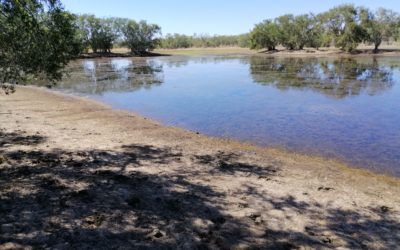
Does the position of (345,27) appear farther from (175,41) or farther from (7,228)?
(7,228)

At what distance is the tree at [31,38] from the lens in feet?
33.2

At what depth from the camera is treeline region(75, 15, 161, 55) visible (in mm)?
113750

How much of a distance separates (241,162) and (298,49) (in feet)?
378

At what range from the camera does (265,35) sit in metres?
125

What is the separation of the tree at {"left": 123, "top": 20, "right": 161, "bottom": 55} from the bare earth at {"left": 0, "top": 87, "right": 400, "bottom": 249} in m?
115

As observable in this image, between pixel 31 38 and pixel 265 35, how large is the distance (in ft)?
396

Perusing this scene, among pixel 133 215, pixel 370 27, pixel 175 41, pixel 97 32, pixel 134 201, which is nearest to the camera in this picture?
pixel 133 215

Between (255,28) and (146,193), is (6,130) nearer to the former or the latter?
(146,193)

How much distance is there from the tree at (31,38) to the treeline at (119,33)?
106 m

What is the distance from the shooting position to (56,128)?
15.1m

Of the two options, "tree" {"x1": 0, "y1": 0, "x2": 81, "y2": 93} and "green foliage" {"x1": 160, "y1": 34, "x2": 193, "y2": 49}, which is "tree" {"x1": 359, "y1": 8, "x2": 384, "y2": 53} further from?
"tree" {"x1": 0, "y1": 0, "x2": 81, "y2": 93}

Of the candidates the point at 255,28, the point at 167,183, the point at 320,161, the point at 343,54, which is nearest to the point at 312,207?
the point at 167,183

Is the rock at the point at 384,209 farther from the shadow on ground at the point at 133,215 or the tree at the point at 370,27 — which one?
the tree at the point at 370,27

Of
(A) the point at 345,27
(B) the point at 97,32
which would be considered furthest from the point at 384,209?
(B) the point at 97,32
